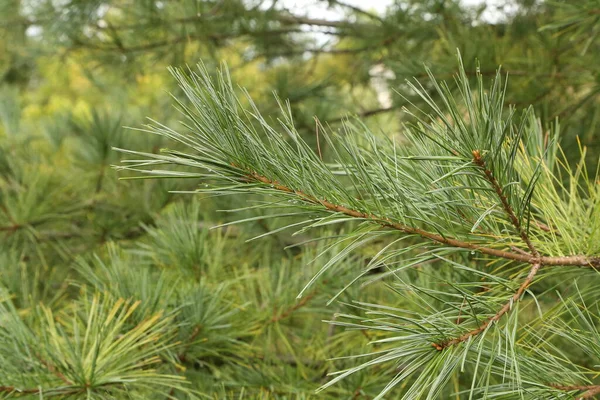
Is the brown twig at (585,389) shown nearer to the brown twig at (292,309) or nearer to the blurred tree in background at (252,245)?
the blurred tree in background at (252,245)

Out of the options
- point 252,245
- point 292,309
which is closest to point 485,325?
point 292,309

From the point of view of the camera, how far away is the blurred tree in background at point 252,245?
0.57 m

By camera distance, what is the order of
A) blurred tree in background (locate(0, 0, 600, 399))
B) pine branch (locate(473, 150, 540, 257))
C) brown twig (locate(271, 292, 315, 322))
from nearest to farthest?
pine branch (locate(473, 150, 540, 257))
blurred tree in background (locate(0, 0, 600, 399))
brown twig (locate(271, 292, 315, 322))

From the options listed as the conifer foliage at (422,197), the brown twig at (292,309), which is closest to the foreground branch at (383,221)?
the conifer foliage at (422,197)

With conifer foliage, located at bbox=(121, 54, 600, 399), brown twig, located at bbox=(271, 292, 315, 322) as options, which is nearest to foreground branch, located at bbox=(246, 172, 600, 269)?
conifer foliage, located at bbox=(121, 54, 600, 399)

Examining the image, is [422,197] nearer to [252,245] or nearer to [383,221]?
[383,221]

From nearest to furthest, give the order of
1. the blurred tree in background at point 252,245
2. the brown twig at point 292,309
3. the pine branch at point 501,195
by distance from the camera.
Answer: the pine branch at point 501,195
the blurred tree in background at point 252,245
the brown twig at point 292,309

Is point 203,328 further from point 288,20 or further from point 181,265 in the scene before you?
point 288,20

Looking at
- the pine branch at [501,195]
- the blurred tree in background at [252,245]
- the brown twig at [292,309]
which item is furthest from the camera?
the brown twig at [292,309]

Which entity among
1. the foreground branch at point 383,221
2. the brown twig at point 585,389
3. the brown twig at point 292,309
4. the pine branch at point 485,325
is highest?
the foreground branch at point 383,221

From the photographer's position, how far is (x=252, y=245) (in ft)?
4.06

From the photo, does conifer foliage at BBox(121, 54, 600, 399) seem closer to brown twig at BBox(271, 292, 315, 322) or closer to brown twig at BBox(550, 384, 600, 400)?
brown twig at BBox(550, 384, 600, 400)

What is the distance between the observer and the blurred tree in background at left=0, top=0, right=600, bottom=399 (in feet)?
1.87

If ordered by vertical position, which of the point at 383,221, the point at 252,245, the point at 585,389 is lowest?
the point at 252,245
